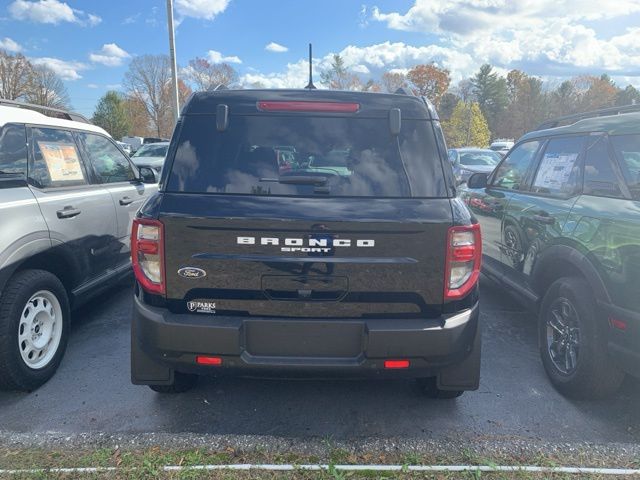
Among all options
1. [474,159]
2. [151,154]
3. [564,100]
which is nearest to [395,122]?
[474,159]

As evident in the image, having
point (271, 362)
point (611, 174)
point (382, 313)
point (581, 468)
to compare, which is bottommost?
point (581, 468)

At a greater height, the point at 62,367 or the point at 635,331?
the point at 635,331

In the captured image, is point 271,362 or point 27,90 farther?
point 27,90

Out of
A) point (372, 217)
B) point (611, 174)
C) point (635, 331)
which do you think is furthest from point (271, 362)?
point (611, 174)

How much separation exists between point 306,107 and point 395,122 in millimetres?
507

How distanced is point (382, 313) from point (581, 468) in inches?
54.0

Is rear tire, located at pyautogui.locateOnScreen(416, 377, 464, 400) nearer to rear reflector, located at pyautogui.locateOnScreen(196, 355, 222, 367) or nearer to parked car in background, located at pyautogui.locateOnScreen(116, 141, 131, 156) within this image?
rear reflector, located at pyautogui.locateOnScreen(196, 355, 222, 367)

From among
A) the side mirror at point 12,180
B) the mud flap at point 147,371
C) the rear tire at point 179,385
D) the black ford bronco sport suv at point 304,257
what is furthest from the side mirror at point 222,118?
the side mirror at point 12,180

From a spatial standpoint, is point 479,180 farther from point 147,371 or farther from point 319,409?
point 147,371

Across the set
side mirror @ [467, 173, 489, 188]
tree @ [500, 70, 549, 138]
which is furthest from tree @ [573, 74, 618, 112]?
side mirror @ [467, 173, 489, 188]

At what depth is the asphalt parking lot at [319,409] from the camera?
2.76 m

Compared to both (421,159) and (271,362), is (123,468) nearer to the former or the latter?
(271,362)

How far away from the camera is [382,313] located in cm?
238

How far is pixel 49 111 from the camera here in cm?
410
